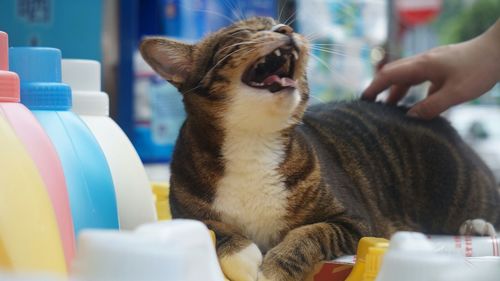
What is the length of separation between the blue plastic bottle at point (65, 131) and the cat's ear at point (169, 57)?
169mm

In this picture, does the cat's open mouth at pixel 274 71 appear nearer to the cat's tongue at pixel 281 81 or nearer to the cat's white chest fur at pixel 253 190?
the cat's tongue at pixel 281 81

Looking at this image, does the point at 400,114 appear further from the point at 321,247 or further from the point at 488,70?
the point at 321,247

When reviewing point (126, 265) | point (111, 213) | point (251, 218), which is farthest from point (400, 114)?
point (126, 265)

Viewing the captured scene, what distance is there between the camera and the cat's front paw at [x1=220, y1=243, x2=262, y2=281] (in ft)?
3.51

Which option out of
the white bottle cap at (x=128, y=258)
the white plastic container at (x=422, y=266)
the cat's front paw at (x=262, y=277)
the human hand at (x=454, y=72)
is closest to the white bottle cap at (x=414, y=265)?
the white plastic container at (x=422, y=266)

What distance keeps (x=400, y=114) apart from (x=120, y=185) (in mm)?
693

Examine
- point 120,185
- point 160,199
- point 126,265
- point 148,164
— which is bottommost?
point 148,164

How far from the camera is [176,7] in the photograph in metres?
3.04

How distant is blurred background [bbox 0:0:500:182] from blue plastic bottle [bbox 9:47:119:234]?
1189 millimetres

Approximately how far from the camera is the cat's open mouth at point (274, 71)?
1.17m

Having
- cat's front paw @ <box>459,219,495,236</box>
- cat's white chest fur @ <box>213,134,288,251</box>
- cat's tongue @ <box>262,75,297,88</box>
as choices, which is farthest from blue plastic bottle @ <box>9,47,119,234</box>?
cat's front paw @ <box>459,219,495,236</box>

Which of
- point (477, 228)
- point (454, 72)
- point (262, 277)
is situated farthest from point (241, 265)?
point (454, 72)

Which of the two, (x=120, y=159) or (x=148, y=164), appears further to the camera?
(x=148, y=164)

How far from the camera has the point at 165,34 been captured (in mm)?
3049
